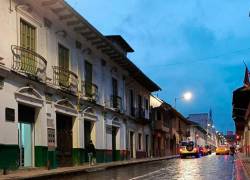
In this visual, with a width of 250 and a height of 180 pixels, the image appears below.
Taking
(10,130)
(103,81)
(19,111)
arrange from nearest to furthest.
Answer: (10,130)
(19,111)
(103,81)

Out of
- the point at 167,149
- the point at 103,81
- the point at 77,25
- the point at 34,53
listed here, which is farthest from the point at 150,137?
the point at 34,53

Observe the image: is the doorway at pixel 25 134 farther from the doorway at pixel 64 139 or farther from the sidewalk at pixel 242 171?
the sidewalk at pixel 242 171

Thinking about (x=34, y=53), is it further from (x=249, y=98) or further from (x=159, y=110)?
(x=159, y=110)

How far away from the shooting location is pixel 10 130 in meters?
22.8

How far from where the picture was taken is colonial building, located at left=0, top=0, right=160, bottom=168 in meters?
23.1

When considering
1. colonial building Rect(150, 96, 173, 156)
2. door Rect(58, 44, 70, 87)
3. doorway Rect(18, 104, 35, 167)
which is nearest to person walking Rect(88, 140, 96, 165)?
door Rect(58, 44, 70, 87)

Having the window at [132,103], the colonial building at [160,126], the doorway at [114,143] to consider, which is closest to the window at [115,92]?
the doorway at [114,143]

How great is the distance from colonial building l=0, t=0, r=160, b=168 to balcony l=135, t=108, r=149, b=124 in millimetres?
6113

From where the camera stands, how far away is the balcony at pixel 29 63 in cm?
2341

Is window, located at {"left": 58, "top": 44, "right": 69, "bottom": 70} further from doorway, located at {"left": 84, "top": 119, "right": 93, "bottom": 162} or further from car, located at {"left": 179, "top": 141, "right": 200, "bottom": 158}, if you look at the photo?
car, located at {"left": 179, "top": 141, "right": 200, "bottom": 158}

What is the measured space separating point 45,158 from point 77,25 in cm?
858

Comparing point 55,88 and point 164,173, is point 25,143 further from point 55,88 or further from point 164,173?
point 164,173

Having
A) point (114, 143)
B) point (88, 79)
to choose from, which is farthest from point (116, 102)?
point (88, 79)

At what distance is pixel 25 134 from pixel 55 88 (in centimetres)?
365
